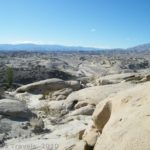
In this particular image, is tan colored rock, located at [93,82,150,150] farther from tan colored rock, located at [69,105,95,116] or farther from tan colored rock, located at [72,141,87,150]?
tan colored rock, located at [69,105,95,116]

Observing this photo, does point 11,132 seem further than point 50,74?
No

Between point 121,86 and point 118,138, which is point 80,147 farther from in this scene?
point 121,86

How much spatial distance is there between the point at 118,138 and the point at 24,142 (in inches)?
262

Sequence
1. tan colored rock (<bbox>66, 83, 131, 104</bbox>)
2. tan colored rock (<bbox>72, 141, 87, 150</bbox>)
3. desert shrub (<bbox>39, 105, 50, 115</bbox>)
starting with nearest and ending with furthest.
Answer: tan colored rock (<bbox>72, 141, 87, 150</bbox>), tan colored rock (<bbox>66, 83, 131, 104</bbox>), desert shrub (<bbox>39, 105, 50, 115</bbox>)

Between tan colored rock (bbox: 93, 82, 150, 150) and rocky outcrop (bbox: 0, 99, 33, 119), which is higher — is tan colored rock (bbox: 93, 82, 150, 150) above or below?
above

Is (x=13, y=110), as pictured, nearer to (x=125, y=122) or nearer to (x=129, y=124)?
(x=125, y=122)

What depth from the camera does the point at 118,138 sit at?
735 centimetres

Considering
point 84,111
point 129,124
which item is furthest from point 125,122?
point 84,111

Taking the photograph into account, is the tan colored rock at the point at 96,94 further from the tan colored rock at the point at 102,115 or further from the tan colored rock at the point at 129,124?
the tan colored rock at the point at 129,124

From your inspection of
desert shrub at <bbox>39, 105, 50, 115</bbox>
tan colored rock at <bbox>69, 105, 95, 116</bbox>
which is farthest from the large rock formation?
desert shrub at <bbox>39, 105, 50, 115</bbox>

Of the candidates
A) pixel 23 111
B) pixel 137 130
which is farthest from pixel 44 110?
pixel 137 130

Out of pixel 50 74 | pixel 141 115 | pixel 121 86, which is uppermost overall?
pixel 141 115

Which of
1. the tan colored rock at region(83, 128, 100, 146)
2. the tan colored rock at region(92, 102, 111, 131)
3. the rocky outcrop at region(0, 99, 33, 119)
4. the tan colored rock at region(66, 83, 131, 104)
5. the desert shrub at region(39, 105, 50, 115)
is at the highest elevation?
the tan colored rock at region(92, 102, 111, 131)

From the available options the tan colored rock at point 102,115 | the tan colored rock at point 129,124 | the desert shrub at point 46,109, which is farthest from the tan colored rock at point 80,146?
the desert shrub at point 46,109
